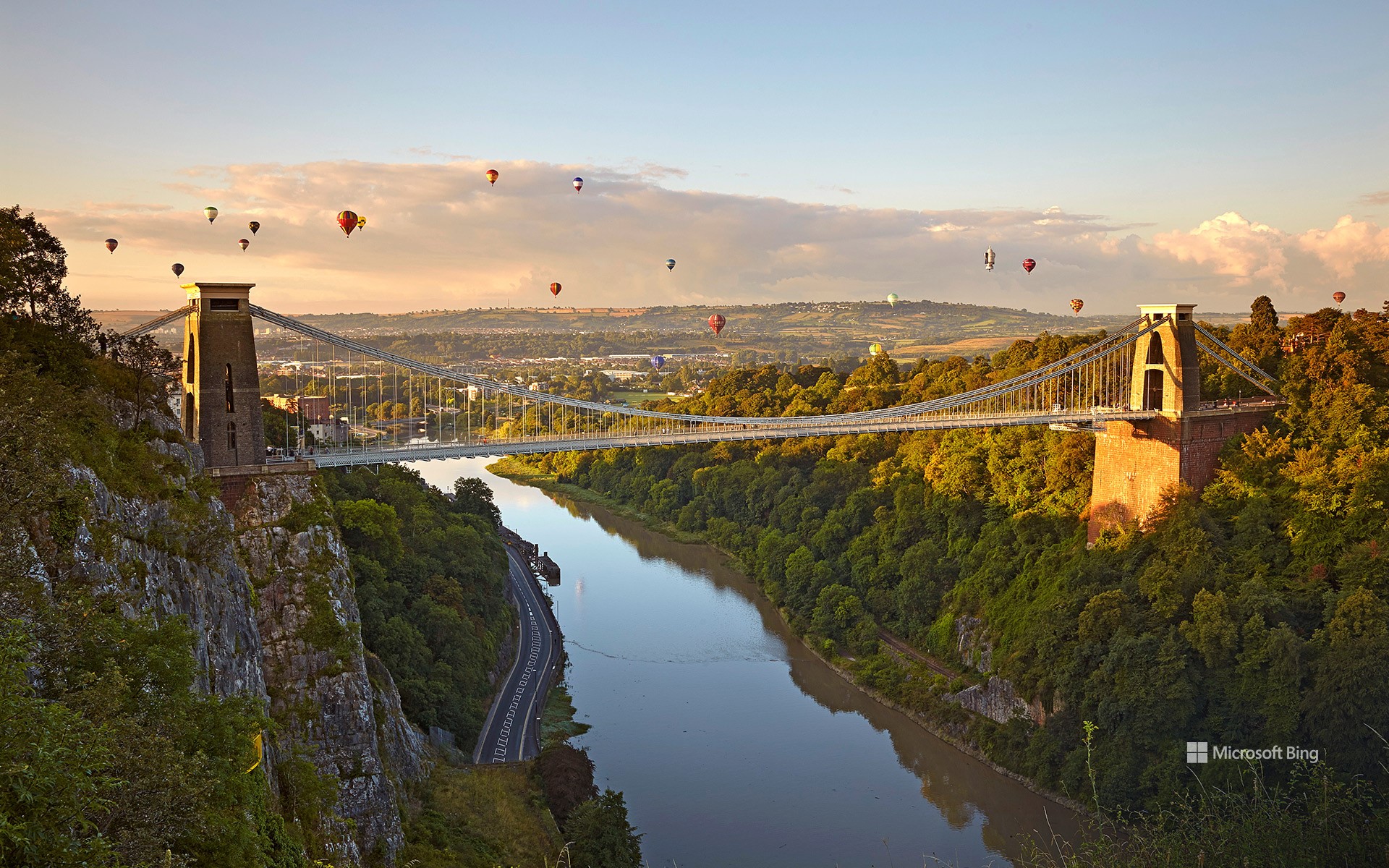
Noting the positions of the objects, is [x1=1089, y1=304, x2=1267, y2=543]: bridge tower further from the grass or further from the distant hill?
the distant hill

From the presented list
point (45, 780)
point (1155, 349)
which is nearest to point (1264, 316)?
point (1155, 349)

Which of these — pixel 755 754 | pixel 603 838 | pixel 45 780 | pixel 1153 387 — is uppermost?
pixel 1153 387

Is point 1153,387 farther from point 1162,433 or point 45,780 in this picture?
point 45,780

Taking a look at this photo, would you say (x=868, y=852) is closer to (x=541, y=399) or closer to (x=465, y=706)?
(x=465, y=706)

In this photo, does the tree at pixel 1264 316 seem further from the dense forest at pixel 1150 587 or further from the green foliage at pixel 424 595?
the green foliage at pixel 424 595

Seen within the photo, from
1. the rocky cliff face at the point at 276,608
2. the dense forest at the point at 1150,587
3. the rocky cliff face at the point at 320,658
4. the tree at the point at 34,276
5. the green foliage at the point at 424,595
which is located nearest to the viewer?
the rocky cliff face at the point at 276,608

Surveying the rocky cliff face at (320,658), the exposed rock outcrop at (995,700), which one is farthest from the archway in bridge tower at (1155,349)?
the rocky cliff face at (320,658)
